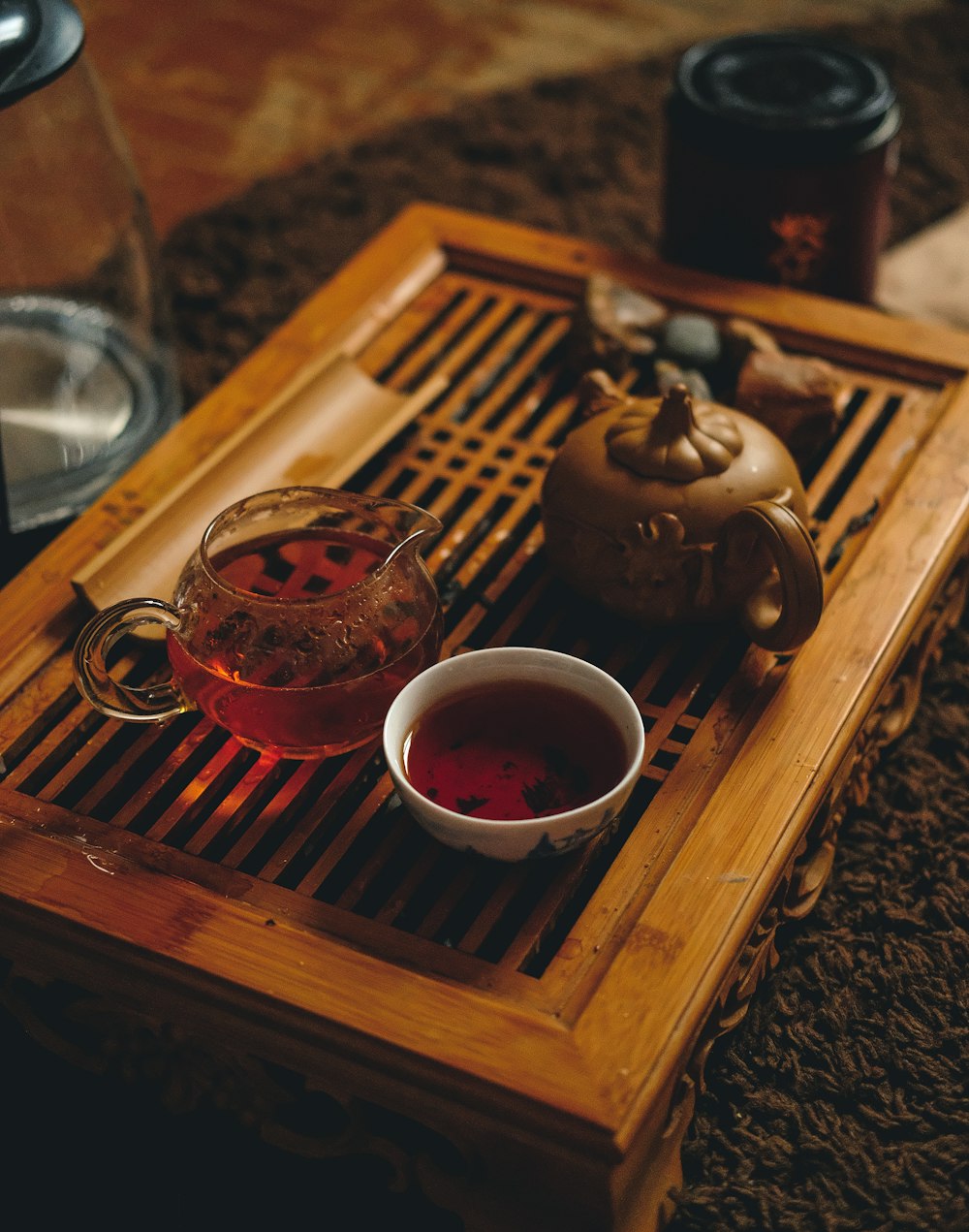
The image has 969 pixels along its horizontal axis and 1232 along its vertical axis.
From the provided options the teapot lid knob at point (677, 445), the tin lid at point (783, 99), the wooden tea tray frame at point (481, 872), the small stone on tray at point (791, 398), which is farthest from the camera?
the tin lid at point (783, 99)

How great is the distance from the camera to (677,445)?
1.17 metres

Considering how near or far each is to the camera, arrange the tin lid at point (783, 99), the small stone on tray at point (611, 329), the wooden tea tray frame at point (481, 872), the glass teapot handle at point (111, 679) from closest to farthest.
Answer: the wooden tea tray frame at point (481, 872), the glass teapot handle at point (111, 679), the small stone on tray at point (611, 329), the tin lid at point (783, 99)

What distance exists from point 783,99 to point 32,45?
0.93m

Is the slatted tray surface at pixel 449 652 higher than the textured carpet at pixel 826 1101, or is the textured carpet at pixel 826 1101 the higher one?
the slatted tray surface at pixel 449 652

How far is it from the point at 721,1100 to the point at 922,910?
28cm

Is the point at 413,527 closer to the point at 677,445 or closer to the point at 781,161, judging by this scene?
the point at 677,445

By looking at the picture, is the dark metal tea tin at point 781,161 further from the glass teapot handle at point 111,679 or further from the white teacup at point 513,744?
the glass teapot handle at point 111,679

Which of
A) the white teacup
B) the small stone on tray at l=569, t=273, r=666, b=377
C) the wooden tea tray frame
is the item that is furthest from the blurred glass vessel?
the white teacup

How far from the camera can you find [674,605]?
119cm

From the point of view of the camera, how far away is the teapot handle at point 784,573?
1.08 m

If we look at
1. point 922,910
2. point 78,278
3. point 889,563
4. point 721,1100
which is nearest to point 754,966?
point 721,1100

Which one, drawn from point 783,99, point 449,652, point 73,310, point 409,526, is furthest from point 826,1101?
point 73,310

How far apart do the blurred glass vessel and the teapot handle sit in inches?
38.0

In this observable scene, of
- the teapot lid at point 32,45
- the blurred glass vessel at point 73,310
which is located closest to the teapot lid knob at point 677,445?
the teapot lid at point 32,45
